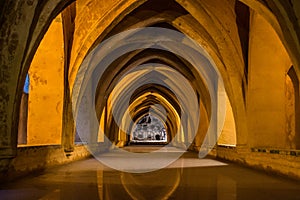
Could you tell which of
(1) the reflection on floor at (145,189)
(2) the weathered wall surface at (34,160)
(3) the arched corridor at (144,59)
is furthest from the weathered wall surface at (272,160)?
(2) the weathered wall surface at (34,160)

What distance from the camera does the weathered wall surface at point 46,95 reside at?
26.0 ft

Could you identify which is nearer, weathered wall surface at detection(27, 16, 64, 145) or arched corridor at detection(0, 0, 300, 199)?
arched corridor at detection(0, 0, 300, 199)

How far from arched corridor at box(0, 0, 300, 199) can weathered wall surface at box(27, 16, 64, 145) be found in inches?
0.8

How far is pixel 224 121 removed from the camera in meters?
11.8

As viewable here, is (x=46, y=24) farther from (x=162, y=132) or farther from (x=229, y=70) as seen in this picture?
(x=162, y=132)

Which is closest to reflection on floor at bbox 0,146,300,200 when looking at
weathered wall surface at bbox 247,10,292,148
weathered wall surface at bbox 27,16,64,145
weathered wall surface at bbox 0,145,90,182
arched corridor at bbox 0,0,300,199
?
arched corridor at bbox 0,0,300,199

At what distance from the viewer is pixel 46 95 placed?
26.8ft

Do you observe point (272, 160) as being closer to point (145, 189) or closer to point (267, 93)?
point (267, 93)

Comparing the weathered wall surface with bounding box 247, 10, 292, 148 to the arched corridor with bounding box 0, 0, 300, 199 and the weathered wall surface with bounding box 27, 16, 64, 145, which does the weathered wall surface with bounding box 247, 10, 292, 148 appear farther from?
the weathered wall surface with bounding box 27, 16, 64, 145

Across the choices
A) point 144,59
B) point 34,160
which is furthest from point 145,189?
point 144,59

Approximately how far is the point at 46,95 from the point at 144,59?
19.2 feet

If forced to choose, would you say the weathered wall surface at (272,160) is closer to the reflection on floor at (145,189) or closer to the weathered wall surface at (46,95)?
the reflection on floor at (145,189)

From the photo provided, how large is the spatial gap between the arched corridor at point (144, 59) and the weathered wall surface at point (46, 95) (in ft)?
0.07

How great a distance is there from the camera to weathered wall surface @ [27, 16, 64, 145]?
26.0 ft
